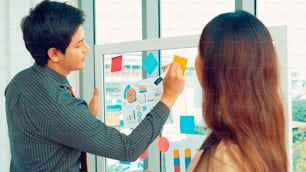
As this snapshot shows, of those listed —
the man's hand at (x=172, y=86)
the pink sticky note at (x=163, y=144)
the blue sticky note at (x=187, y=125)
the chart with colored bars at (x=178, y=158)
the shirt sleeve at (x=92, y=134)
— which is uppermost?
the man's hand at (x=172, y=86)

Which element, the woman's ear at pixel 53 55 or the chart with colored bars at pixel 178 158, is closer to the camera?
the woman's ear at pixel 53 55

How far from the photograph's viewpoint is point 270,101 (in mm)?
702

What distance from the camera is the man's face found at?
3.15 feet

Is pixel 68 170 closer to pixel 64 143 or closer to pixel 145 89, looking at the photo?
pixel 64 143

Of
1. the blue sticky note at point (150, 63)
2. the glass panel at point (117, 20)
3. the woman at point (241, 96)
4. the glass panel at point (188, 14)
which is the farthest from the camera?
the glass panel at point (117, 20)

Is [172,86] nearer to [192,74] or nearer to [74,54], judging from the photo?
[74,54]

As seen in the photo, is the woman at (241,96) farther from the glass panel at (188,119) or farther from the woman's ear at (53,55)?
the glass panel at (188,119)

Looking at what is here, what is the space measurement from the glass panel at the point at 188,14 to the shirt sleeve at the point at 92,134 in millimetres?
866

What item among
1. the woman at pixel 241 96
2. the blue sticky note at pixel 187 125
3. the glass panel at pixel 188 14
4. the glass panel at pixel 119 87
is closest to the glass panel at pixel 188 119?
the blue sticky note at pixel 187 125

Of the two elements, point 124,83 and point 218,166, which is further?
point 124,83

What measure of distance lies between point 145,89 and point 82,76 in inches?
33.7

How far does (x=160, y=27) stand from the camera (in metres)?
1.95

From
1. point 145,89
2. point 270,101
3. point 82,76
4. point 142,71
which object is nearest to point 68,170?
point 270,101

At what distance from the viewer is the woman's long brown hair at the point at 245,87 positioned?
26.9 inches
